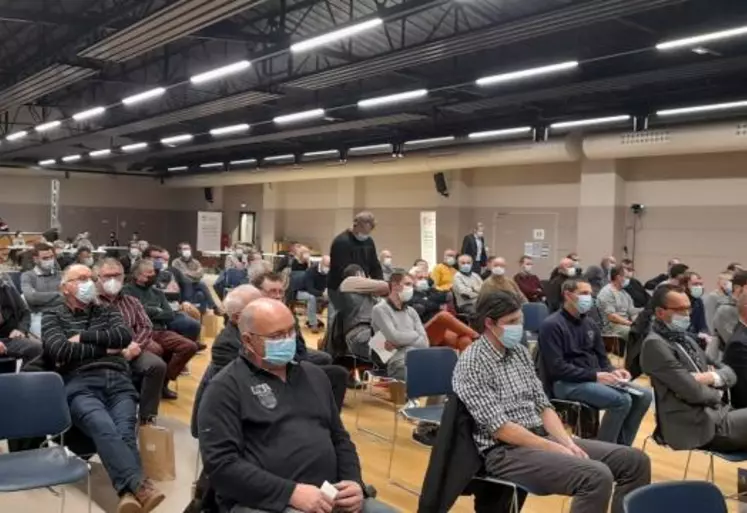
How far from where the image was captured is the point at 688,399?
3.75m

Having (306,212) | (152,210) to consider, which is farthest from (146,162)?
(306,212)

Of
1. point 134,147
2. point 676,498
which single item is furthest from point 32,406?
point 134,147

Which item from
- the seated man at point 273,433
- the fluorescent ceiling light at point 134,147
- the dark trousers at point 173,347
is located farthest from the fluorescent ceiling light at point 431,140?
the seated man at point 273,433

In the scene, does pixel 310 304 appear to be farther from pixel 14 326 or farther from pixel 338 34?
pixel 14 326

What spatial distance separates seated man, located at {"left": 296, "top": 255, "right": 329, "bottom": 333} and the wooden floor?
409 centimetres

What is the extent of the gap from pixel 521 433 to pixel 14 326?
3778 millimetres

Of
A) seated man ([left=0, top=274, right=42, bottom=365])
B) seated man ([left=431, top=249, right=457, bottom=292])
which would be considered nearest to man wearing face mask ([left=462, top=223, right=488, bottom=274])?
seated man ([left=431, top=249, right=457, bottom=292])

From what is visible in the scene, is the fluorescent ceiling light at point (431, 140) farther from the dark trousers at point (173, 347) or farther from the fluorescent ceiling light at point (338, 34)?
the dark trousers at point (173, 347)

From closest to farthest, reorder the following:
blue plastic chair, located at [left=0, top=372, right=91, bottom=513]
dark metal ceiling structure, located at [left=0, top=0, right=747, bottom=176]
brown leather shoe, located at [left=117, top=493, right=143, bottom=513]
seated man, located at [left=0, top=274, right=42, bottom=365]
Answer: blue plastic chair, located at [left=0, top=372, right=91, bottom=513]
brown leather shoe, located at [left=117, top=493, right=143, bottom=513]
seated man, located at [left=0, top=274, right=42, bottom=365]
dark metal ceiling structure, located at [left=0, top=0, right=747, bottom=176]

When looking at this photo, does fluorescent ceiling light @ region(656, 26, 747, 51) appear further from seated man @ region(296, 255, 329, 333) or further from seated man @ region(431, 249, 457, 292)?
seated man @ region(296, 255, 329, 333)

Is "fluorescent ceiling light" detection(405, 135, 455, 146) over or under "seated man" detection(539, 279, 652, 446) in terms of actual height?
over

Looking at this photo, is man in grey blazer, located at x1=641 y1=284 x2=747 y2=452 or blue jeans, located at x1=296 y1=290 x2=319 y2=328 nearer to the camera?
man in grey blazer, located at x1=641 y1=284 x2=747 y2=452

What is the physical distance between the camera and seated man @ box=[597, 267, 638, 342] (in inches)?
308

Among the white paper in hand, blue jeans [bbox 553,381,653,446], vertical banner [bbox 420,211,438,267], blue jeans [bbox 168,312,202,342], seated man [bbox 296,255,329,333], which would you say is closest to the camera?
blue jeans [bbox 553,381,653,446]
